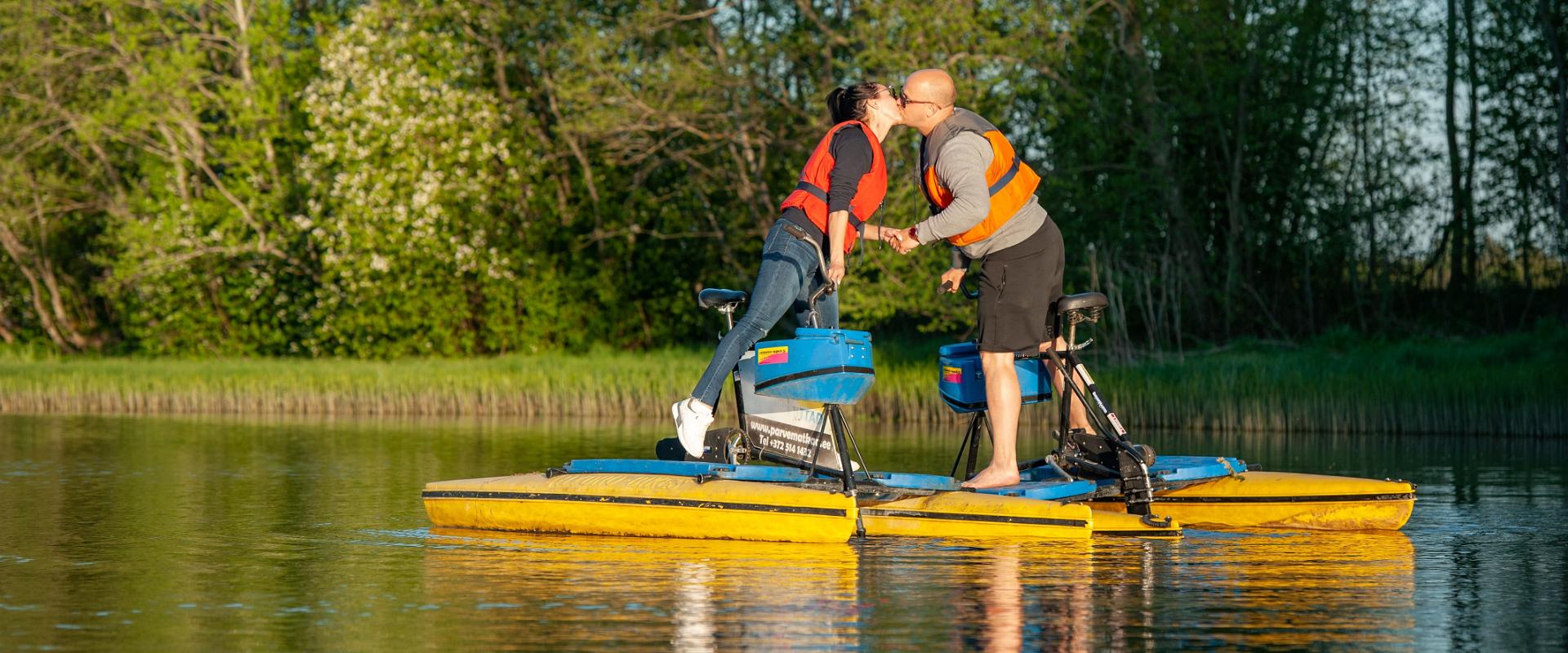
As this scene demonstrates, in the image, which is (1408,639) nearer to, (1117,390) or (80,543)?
(80,543)

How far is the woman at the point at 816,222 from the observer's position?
27.6 feet

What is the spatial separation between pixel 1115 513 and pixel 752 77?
51.2ft

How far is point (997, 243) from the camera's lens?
8352 millimetres

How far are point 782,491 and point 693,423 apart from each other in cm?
78

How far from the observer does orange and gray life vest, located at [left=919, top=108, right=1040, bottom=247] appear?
833 centimetres

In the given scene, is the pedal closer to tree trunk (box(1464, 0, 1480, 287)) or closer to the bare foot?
the bare foot

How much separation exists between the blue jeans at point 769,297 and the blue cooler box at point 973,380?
0.59 meters

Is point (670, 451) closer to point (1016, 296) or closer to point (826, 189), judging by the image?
point (826, 189)

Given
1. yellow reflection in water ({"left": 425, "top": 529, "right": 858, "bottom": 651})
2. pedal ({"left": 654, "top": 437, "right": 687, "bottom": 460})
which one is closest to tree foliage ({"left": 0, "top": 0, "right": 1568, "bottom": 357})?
pedal ({"left": 654, "top": 437, "right": 687, "bottom": 460})

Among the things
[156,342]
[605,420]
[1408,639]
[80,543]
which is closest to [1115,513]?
[1408,639]

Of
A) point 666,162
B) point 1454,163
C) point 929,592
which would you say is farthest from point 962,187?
point 666,162

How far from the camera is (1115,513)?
27.1 feet

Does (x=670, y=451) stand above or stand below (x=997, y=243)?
below

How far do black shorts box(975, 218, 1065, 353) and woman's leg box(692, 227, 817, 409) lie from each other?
81cm
